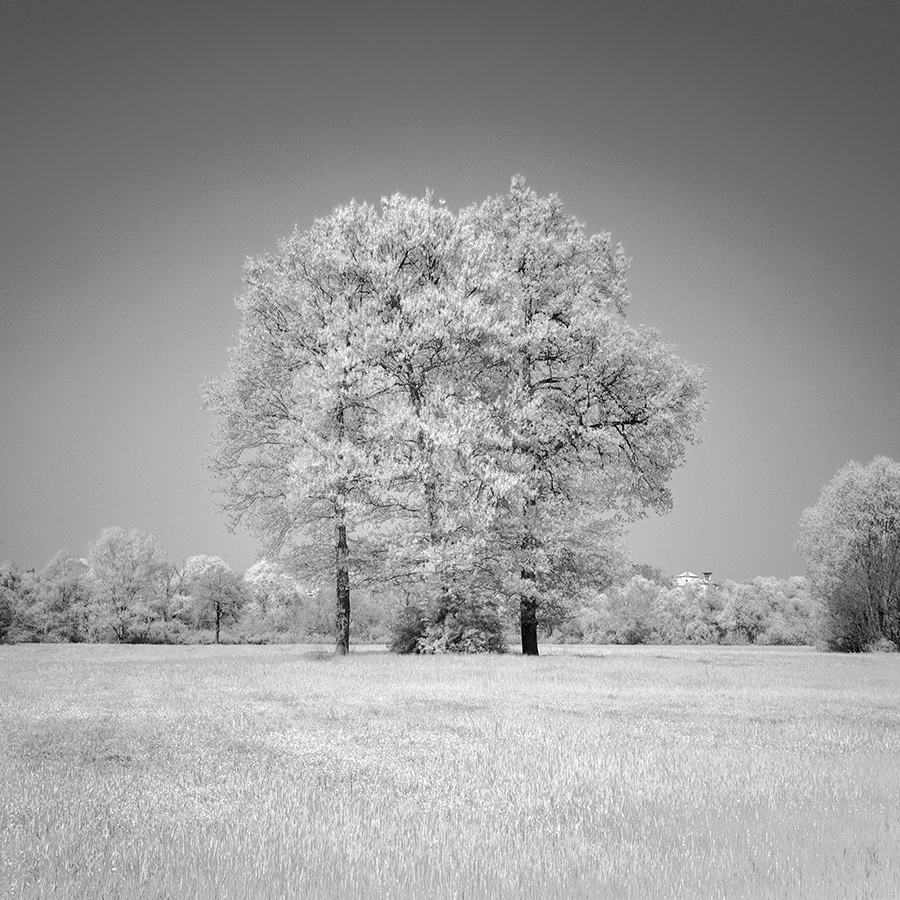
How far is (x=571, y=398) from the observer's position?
90.2 ft

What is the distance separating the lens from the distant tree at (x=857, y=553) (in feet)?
124

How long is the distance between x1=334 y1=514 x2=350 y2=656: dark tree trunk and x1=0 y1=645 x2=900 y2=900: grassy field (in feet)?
37.0

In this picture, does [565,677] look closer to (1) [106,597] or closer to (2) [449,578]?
(2) [449,578]

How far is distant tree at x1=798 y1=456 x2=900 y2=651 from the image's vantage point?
3772 cm

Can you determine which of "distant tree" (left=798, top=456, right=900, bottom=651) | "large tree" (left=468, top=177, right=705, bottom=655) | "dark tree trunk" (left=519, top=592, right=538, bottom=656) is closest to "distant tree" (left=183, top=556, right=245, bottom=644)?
"dark tree trunk" (left=519, top=592, right=538, bottom=656)

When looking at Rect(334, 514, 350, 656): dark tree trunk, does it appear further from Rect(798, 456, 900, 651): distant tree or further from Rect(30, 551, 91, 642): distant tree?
Rect(798, 456, 900, 651): distant tree

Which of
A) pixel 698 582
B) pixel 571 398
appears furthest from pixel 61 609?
pixel 698 582

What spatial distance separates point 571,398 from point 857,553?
26.3 m

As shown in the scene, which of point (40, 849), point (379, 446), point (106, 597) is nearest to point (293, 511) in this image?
point (379, 446)

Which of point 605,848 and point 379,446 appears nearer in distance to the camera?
point 605,848

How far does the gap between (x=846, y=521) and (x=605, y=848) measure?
2114 inches

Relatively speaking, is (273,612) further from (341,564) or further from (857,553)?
(857,553)

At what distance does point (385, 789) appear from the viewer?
6238 millimetres

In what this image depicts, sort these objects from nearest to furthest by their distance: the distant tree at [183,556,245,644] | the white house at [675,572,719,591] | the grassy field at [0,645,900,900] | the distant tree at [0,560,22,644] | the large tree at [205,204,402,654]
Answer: the grassy field at [0,645,900,900], the large tree at [205,204,402,654], the distant tree at [0,560,22,644], the distant tree at [183,556,245,644], the white house at [675,572,719,591]
